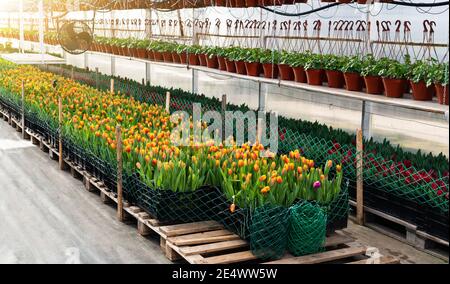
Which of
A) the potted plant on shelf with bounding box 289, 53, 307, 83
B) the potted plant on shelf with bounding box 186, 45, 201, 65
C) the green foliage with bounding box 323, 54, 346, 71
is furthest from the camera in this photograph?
the potted plant on shelf with bounding box 186, 45, 201, 65

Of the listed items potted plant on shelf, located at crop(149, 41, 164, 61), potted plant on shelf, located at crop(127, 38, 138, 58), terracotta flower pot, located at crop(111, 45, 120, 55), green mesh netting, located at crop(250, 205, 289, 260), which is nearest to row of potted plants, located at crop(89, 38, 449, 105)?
potted plant on shelf, located at crop(149, 41, 164, 61)

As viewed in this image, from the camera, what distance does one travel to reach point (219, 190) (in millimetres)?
5980

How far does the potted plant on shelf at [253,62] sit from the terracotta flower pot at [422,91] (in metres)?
3.26

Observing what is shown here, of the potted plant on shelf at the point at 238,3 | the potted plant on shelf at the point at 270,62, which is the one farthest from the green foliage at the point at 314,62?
the potted plant on shelf at the point at 238,3

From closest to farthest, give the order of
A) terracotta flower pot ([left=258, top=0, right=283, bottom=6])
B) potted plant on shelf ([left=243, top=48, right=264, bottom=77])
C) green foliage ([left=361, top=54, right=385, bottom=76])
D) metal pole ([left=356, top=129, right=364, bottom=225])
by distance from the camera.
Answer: metal pole ([left=356, top=129, right=364, bottom=225]), green foliage ([left=361, top=54, right=385, bottom=76]), potted plant on shelf ([left=243, top=48, right=264, bottom=77]), terracotta flower pot ([left=258, top=0, right=283, bottom=6])

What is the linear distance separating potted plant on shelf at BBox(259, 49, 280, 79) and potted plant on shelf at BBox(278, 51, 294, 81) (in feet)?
0.44

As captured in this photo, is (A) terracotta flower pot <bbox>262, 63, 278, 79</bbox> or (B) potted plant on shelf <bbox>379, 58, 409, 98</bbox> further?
(A) terracotta flower pot <bbox>262, 63, 278, 79</bbox>

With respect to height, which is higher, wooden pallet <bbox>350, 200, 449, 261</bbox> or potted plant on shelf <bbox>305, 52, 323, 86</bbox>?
potted plant on shelf <bbox>305, 52, 323, 86</bbox>

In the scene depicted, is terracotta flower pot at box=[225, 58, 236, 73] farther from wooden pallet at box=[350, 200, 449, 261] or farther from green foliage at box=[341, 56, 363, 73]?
wooden pallet at box=[350, 200, 449, 261]

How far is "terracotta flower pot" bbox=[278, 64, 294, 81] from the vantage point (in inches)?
342

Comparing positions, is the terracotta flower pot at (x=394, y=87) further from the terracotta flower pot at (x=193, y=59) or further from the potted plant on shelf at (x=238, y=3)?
the terracotta flower pot at (x=193, y=59)

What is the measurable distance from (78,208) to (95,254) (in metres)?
1.74

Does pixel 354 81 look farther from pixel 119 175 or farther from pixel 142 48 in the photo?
pixel 142 48

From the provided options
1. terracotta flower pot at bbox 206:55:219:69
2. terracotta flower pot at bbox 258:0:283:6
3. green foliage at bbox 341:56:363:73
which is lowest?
terracotta flower pot at bbox 206:55:219:69
